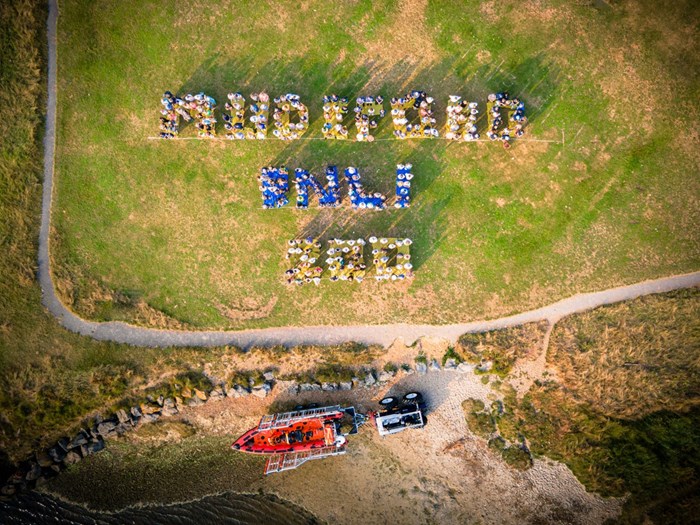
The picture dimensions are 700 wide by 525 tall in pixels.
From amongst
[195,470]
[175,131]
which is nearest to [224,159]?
[175,131]

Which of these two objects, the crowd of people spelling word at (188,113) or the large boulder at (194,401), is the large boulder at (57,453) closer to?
the large boulder at (194,401)

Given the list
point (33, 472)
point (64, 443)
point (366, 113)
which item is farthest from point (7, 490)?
point (366, 113)

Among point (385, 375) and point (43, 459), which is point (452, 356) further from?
point (43, 459)

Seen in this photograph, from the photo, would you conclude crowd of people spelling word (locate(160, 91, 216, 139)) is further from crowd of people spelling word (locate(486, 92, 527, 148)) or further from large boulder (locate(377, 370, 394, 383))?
large boulder (locate(377, 370, 394, 383))

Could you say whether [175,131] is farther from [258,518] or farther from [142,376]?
[258,518]

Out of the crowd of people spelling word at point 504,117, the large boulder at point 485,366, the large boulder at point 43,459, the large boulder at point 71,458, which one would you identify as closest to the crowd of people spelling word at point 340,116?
the crowd of people spelling word at point 504,117
